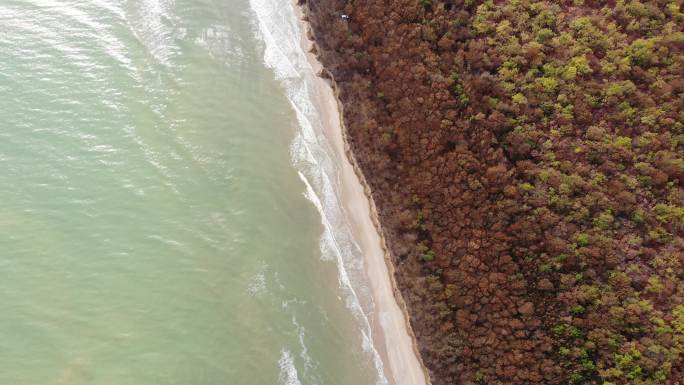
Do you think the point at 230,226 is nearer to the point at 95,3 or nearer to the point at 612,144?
the point at 95,3

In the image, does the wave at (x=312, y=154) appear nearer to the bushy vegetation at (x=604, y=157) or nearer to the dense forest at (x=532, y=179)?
the dense forest at (x=532, y=179)

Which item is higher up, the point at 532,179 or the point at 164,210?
the point at 532,179

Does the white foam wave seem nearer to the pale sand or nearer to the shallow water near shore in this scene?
the shallow water near shore

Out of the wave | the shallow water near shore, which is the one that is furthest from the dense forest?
the shallow water near shore

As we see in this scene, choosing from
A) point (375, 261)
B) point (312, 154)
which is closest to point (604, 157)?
point (375, 261)

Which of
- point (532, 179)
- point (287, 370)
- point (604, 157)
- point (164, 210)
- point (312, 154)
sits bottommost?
point (287, 370)

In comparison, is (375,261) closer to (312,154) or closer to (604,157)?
(312,154)
